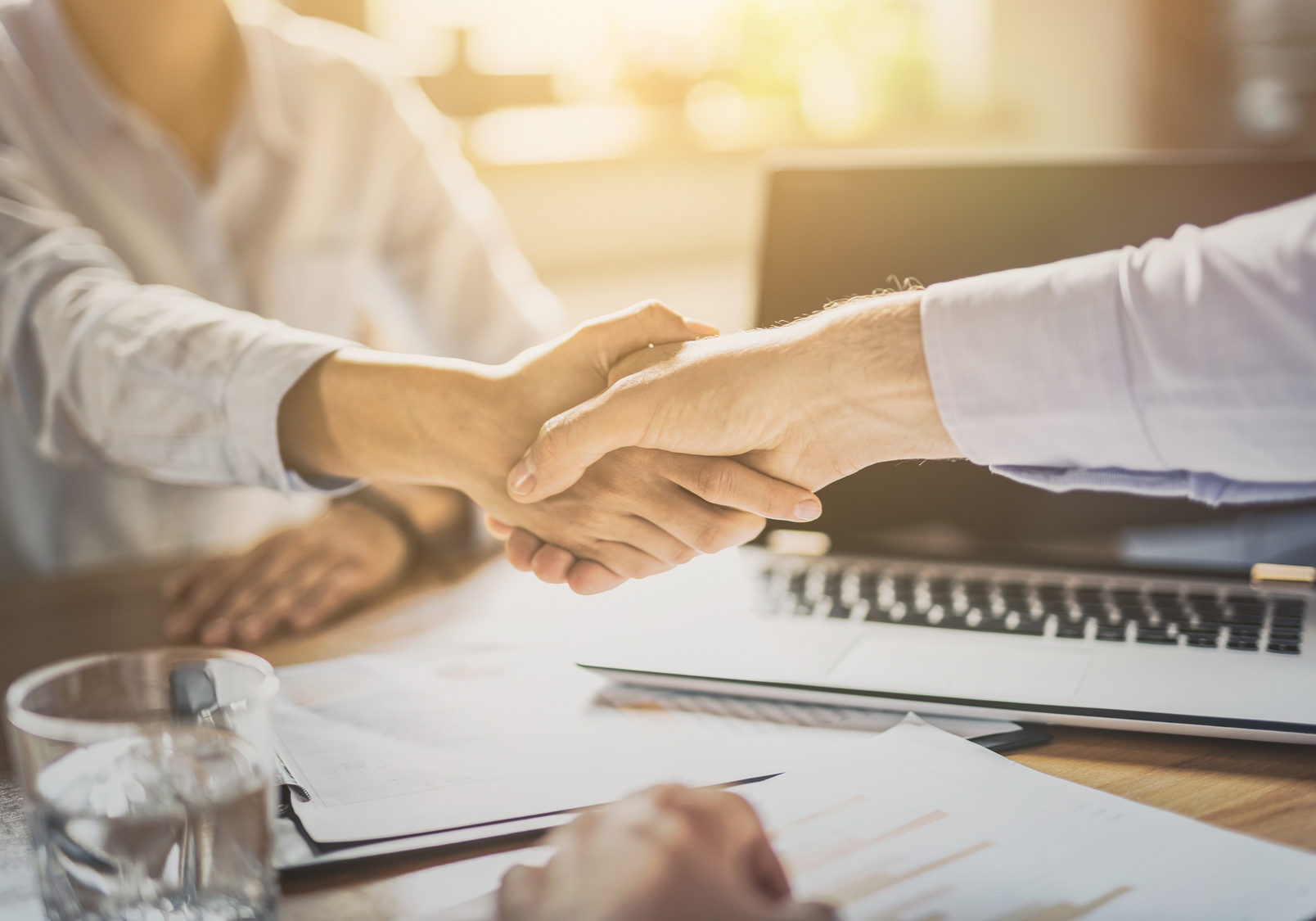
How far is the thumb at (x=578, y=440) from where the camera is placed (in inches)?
29.4

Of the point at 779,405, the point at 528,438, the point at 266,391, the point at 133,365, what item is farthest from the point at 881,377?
the point at 133,365

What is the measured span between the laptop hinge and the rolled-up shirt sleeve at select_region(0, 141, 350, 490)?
2.26ft

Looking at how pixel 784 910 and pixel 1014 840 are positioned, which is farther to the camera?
pixel 1014 840

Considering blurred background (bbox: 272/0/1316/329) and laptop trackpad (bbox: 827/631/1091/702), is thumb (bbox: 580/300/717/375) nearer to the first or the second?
laptop trackpad (bbox: 827/631/1091/702)

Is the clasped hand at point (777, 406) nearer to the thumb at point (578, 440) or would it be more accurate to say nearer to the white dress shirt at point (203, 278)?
the thumb at point (578, 440)

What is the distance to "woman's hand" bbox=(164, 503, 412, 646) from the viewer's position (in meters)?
0.86

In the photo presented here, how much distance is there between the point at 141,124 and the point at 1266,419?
1.12m

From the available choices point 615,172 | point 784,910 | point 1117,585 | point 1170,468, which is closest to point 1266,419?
point 1170,468

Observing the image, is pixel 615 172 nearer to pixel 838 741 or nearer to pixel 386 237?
pixel 386 237

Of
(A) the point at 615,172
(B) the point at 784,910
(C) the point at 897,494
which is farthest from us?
(A) the point at 615,172

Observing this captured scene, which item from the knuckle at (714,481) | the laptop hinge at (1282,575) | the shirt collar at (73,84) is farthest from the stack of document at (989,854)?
the shirt collar at (73,84)

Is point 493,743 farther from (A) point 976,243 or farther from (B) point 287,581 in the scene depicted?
(A) point 976,243

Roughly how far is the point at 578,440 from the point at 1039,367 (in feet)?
1.00

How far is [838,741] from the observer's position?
0.60m
